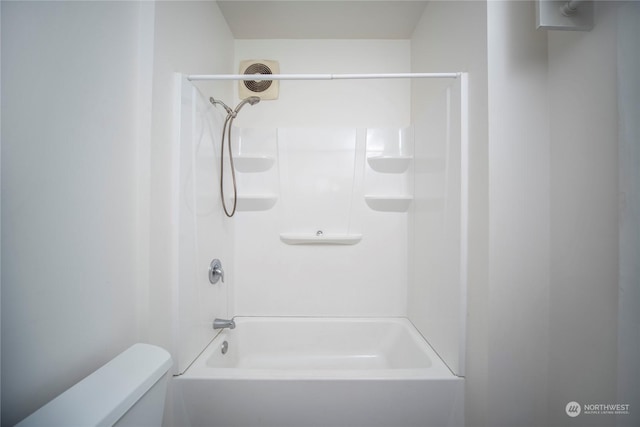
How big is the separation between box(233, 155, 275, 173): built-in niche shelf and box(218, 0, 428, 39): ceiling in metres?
0.89

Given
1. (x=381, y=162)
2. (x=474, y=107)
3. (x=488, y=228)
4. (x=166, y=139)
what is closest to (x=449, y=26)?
(x=474, y=107)

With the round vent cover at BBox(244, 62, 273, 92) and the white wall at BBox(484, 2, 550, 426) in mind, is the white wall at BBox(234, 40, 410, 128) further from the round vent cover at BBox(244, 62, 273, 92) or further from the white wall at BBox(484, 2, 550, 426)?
the white wall at BBox(484, 2, 550, 426)

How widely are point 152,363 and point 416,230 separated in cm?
144

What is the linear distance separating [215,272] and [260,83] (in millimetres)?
1330

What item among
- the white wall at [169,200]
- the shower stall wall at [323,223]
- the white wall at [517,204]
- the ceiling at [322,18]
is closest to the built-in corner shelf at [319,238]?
the shower stall wall at [323,223]

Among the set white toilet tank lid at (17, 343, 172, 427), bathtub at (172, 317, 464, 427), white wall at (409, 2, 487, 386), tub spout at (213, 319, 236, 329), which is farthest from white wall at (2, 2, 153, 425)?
white wall at (409, 2, 487, 386)

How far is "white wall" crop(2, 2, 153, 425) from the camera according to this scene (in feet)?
1.84

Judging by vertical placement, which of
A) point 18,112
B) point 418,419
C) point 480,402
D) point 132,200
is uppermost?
point 18,112

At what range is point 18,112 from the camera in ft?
1.84

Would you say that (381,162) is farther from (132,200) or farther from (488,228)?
(132,200)

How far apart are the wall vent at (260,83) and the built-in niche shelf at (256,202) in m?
0.73

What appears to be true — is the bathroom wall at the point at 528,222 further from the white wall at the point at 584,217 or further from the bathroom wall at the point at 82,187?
the bathroom wall at the point at 82,187

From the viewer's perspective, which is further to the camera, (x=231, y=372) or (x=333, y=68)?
(x=333, y=68)
